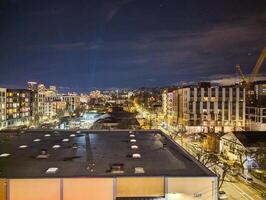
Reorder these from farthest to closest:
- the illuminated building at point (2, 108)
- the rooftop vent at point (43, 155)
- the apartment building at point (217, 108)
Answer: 1. the illuminated building at point (2, 108)
2. the apartment building at point (217, 108)
3. the rooftop vent at point (43, 155)

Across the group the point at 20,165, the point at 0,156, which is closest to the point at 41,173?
the point at 20,165

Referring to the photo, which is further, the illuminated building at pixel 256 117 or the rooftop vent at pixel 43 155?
the illuminated building at pixel 256 117

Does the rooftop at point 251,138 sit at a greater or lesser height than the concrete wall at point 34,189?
lesser

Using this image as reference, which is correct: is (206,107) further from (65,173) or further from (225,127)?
(65,173)

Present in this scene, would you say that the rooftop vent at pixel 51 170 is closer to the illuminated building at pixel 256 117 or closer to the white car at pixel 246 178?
the white car at pixel 246 178

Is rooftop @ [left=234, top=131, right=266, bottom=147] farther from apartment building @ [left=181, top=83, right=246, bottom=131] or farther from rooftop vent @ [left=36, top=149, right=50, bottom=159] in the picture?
apartment building @ [left=181, top=83, right=246, bottom=131]

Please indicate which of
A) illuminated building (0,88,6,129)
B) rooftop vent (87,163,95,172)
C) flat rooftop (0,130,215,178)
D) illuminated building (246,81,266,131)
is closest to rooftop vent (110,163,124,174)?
flat rooftop (0,130,215,178)

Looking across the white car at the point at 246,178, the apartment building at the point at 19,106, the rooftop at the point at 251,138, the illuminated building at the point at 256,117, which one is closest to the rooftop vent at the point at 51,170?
the white car at the point at 246,178
